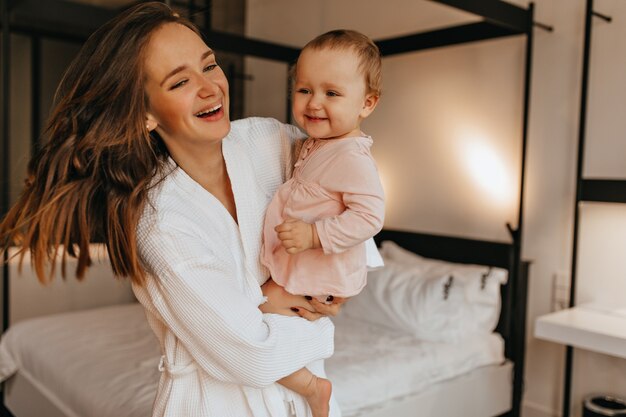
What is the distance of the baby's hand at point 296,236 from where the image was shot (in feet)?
3.37

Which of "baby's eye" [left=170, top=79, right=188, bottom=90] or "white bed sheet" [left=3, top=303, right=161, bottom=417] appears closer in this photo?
"baby's eye" [left=170, top=79, right=188, bottom=90]

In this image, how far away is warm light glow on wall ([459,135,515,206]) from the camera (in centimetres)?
306

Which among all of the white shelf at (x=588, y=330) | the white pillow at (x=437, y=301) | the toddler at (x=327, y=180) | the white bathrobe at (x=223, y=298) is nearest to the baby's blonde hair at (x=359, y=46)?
the toddler at (x=327, y=180)

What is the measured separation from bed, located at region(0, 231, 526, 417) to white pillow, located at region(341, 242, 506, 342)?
2cm

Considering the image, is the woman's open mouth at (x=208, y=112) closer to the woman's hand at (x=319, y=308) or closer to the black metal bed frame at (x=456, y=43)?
the woman's hand at (x=319, y=308)

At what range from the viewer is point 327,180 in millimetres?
1117

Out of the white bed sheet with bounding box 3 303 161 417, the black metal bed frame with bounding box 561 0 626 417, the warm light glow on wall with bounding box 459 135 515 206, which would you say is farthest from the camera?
the warm light glow on wall with bounding box 459 135 515 206

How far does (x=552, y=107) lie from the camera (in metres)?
2.88

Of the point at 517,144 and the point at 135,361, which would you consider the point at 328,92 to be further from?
the point at 517,144

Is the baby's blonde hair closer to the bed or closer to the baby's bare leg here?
the baby's bare leg

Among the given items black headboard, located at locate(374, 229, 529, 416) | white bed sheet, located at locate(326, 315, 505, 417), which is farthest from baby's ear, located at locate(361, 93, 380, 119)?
black headboard, located at locate(374, 229, 529, 416)

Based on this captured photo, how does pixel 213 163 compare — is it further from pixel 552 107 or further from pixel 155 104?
pixel 552 107

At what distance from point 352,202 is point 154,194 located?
0.35m

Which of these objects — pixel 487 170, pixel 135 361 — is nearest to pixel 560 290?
pixel 487 170
